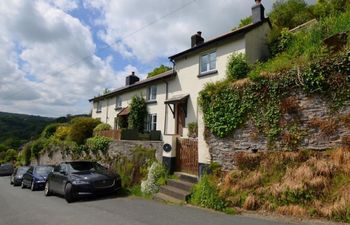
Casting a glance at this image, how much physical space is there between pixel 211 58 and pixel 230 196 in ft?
36.7

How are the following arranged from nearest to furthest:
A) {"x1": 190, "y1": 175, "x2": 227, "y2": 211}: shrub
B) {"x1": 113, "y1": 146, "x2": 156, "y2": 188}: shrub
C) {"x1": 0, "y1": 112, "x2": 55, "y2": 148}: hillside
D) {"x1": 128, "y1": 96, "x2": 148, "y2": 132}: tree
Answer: {"x1": 190, "y1": 175, "x2": 227, "y2": 211}: shrub, {"x1": 113, "y1": 146, "x2": 156, "y2": 188}: shrub, {"x1": 128, "y1": 96, "x2": 148, "y2": 132}: tree, {"x1": 0, "y1": 112, "x2": 55, "y2": 148}: hillside

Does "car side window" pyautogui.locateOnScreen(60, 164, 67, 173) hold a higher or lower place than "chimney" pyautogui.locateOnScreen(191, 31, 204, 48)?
lower

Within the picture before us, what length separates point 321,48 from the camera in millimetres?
9820

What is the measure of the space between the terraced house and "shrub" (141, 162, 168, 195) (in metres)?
0.49

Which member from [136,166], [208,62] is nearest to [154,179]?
[136,166]

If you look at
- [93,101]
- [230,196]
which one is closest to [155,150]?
[230,196]

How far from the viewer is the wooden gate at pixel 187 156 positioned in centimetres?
1295

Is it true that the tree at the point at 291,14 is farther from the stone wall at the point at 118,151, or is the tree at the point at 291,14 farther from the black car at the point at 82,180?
the black car at the point at 82,180

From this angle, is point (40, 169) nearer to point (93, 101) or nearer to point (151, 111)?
point (151, 111)

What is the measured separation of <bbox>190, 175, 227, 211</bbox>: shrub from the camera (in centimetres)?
921

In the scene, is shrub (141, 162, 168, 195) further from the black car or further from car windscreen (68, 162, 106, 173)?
car windscreen (68, 162, 106, 173)

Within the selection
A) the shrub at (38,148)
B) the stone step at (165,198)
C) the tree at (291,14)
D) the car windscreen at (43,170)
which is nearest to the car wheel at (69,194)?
the stone step at (165,198)

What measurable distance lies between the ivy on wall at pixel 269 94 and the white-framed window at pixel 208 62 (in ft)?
21.5

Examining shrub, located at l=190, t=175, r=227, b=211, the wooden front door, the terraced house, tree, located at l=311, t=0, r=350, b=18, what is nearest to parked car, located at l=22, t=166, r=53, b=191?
the terraced house
